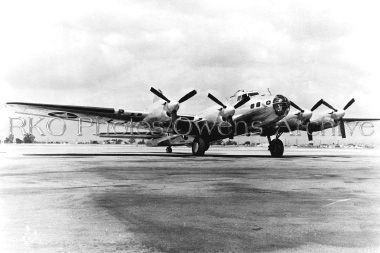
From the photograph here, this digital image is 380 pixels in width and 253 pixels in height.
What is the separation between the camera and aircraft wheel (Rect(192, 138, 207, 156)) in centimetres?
3144

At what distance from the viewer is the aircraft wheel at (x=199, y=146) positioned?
3144cm

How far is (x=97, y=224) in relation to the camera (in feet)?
20.3

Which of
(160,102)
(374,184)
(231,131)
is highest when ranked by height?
(160,102)

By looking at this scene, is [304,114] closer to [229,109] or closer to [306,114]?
[306,114]

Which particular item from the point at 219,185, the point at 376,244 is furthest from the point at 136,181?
the point at 376,244

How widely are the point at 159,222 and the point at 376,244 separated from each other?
10.7 feet

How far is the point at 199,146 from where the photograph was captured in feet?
103

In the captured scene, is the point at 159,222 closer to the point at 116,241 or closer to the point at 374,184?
the point at 116,241

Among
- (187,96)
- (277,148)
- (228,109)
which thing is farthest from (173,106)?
(277,148)

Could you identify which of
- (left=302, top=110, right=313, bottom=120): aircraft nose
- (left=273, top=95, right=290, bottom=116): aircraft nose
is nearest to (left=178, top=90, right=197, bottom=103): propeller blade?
(left=273, top=95, right=290, bottom=116): aircraft nose

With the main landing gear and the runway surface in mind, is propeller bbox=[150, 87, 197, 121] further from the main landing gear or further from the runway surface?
the runway surface

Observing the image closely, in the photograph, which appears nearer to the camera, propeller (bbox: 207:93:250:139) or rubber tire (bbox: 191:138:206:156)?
propeller (bbox: 207:93:250:139)

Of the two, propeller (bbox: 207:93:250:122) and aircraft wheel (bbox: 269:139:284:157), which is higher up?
propeller (bbox: 207:93:250:122)

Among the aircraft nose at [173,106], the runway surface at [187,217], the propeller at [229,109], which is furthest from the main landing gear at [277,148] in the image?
the runway surface at [187,217]
